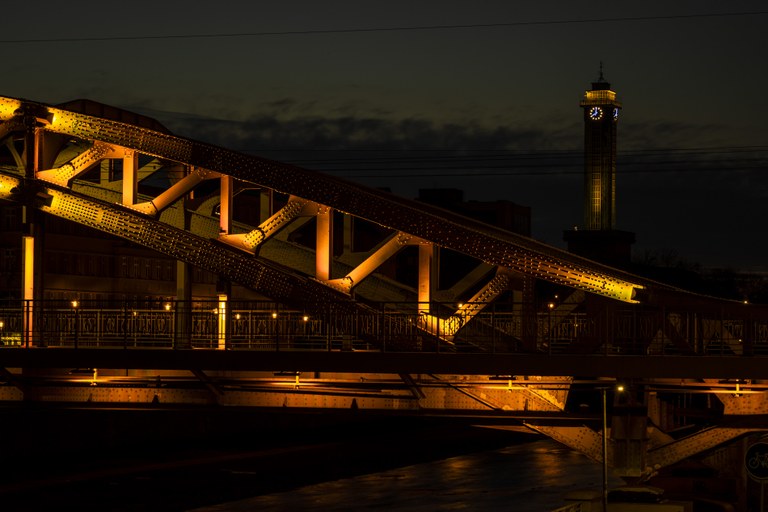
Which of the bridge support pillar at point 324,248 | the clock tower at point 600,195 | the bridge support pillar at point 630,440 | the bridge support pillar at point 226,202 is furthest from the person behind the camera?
the clock tower at point 600,195

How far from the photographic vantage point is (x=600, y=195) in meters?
111

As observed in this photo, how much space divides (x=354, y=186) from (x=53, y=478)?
3059cm

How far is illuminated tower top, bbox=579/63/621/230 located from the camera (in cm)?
11094

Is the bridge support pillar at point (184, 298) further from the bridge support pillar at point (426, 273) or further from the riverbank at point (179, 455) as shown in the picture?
the riverbank at point (179, 455)

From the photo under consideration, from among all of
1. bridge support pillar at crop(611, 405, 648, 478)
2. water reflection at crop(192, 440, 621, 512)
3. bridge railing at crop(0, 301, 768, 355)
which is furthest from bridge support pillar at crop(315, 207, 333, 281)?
water reflection at crop(192, 440, 621, 512)

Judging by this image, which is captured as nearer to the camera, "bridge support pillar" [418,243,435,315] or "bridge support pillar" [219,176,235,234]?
"bridge support pillar" [418,243,435,315]

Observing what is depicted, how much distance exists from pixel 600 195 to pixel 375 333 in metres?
78.5

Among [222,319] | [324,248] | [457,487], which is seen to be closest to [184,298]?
[222,319]

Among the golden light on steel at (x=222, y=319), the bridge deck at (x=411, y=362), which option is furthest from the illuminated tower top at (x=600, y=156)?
the bridge deck at (x=411, y=362)

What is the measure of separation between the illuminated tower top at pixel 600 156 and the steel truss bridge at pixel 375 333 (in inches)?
2778

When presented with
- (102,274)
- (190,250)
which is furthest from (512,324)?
(102,274)

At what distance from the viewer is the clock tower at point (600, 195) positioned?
110750 mm

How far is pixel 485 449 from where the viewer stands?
3371 inches

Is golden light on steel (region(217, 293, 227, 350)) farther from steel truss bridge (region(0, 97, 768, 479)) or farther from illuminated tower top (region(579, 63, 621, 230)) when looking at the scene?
illuminated tower top (region(579, 63, 621, 230))
